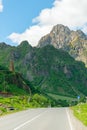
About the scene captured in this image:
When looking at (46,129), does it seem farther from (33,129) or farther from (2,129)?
(2,129)

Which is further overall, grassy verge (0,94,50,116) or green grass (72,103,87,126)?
grassy verge (0,94,50,116)

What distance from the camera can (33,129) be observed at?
29141mm

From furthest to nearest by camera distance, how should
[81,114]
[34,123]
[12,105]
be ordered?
[12,105] < [81,114] < [34,123]

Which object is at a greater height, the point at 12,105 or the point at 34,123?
the point at 12,105

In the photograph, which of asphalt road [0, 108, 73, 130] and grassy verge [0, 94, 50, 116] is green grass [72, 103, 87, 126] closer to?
asphalt road [0, 108, 73, 130]

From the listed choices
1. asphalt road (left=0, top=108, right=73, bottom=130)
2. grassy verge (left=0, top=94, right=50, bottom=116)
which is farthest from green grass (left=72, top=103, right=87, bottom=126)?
grassy verge (left=0, top=94, right=50, bottom=116)

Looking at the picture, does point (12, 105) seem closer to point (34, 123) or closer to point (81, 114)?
point (81, 114)

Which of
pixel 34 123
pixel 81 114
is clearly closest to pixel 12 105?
pixel 81 114

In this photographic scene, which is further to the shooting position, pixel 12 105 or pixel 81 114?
→ pixel 12 105

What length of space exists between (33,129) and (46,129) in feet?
3.87

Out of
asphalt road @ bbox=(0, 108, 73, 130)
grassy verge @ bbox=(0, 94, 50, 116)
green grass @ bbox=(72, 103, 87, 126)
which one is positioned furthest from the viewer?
grassy verge @ bbox=(0, 94, 50, 116)

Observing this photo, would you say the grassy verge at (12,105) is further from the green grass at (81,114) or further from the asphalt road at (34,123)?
the green grass at (81,114)

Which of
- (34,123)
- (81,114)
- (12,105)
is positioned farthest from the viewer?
(12,105)

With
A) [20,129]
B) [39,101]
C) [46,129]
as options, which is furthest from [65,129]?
[39,101]
